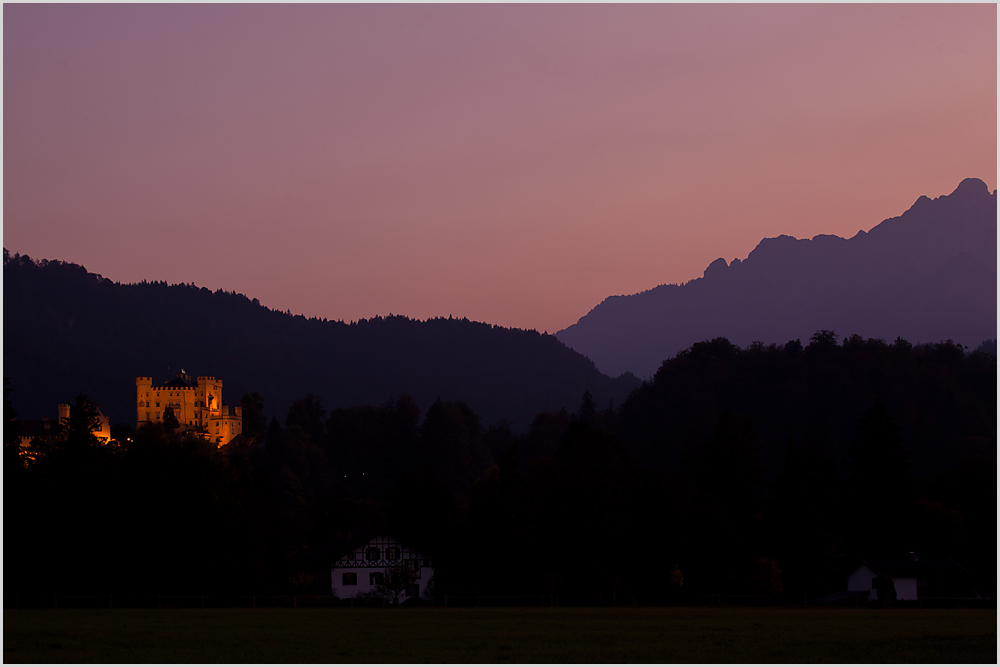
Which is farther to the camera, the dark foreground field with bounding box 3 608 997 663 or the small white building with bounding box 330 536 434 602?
the small white building with bounding box 330 536 434 602

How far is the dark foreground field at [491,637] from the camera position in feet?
96.8

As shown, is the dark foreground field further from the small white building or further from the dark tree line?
the small white building

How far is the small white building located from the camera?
76.8m

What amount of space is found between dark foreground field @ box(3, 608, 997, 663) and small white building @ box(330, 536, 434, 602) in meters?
25.7

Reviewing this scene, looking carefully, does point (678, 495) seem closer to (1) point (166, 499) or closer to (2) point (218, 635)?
(1) point (166, 499)

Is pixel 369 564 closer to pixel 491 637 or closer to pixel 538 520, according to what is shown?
pixel 538 520

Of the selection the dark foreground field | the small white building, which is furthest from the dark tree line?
the dark foreground field

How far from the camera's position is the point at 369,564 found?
3051 inches

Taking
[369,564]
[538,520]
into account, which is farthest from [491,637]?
[369,564]

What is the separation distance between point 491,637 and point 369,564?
43.2 meters

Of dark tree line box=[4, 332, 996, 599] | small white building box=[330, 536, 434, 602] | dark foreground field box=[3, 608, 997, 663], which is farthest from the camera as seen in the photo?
small white building box=[330, 536, 434, 602]

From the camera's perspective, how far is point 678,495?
246 feet

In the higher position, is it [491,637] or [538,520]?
[538,520]

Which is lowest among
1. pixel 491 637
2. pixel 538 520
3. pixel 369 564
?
pixel 369 564
